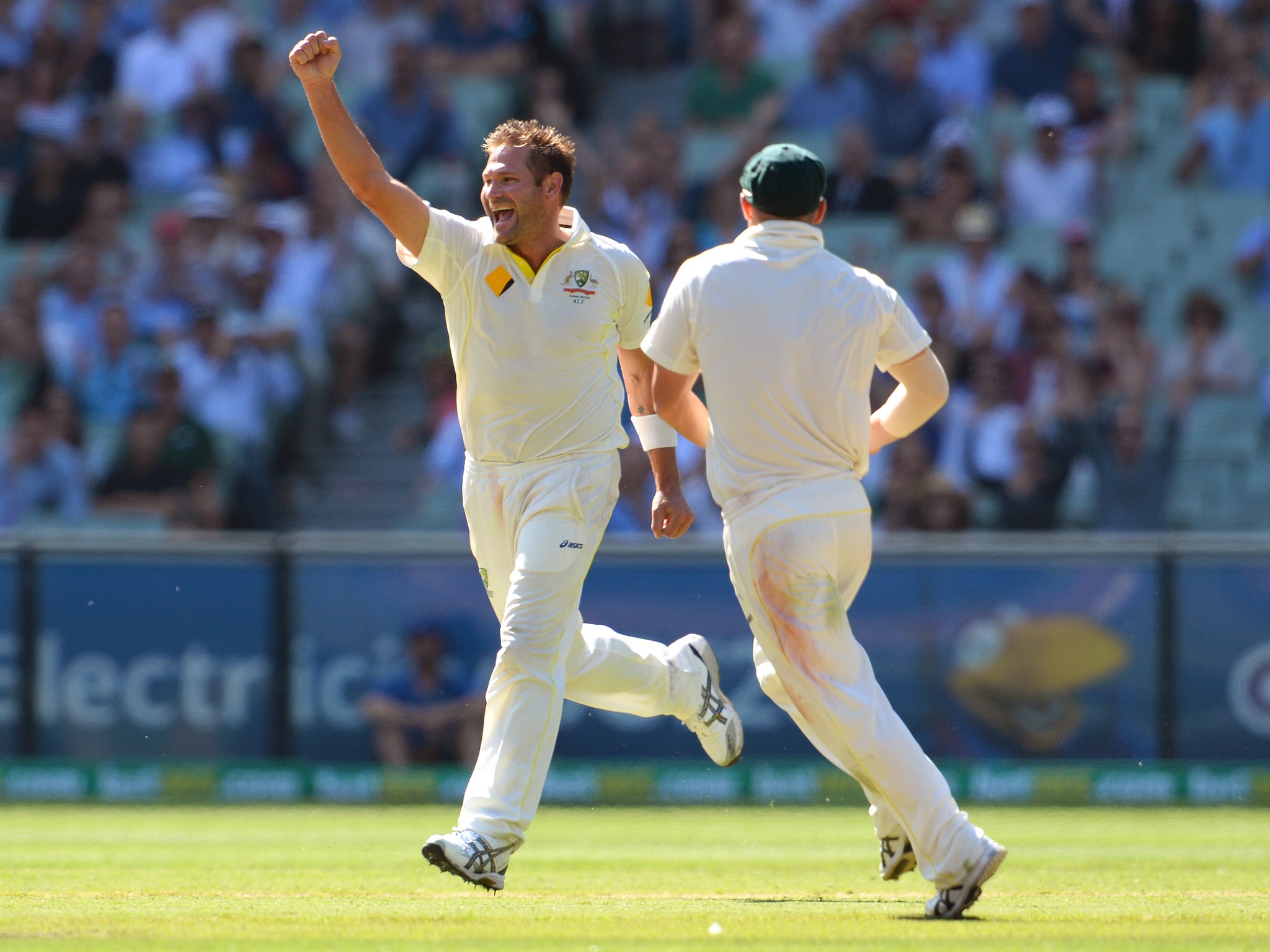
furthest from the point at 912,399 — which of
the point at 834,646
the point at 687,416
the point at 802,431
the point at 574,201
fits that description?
the point at 574,201

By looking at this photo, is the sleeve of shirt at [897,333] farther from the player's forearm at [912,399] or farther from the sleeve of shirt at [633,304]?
the sleeve of shirt at [633,304]

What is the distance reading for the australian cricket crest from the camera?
614 centimetres

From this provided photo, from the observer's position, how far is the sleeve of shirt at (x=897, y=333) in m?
5.66

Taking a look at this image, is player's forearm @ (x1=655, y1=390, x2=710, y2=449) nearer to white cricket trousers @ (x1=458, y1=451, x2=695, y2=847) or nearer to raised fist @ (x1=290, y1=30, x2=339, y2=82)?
white cricket trousers @ (x1=458, y1=451, x2=695, y2=847)

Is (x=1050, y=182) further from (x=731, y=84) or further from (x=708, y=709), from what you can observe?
(x=708, y=709)

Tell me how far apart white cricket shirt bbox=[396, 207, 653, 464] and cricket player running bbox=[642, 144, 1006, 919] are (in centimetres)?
48

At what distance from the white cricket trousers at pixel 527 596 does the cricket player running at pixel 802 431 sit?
57 cm

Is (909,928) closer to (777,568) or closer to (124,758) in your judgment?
(777,568)

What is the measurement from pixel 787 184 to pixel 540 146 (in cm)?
89

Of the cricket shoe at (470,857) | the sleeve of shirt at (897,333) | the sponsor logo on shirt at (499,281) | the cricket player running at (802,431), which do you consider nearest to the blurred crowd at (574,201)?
the sponsor logo on shirt at (499,281)

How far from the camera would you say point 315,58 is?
19.2ft

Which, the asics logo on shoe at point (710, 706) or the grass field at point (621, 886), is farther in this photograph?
the asics logo on shoe at point (710, 706)

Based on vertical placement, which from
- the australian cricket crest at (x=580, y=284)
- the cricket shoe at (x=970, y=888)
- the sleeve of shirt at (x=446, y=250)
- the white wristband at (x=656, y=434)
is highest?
the sleeve of shirt at (x=446, y=250)

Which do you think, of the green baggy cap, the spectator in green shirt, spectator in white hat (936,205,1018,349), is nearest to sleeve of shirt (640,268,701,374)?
the green baggy cap
